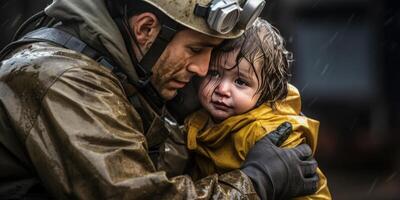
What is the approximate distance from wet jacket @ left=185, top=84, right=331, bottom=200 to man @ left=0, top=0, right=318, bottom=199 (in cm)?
13

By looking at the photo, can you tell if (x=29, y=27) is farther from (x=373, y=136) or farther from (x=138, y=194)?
(x=373, y=136)

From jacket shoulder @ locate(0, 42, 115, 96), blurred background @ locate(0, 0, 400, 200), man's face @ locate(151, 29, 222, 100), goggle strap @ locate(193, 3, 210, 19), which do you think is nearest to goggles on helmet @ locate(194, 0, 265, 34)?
goggle strap @ locate(193, 3, 210, 19)

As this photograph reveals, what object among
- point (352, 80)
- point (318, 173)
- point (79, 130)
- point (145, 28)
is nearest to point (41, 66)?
point (79, 130)

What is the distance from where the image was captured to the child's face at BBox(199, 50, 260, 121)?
4145mm

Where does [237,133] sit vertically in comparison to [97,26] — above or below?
below

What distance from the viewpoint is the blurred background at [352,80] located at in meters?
11.3

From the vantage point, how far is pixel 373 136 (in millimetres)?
11656

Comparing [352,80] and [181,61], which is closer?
[181,61]

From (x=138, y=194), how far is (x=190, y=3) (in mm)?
869

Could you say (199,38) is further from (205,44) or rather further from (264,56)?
(264,56)

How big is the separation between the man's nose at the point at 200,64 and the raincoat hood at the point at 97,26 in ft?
0.86

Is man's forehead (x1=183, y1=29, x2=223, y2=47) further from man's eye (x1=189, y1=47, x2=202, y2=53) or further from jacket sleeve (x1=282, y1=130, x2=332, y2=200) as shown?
jacket sleeve (x1=282, y1=130, x2=332, y2=200)

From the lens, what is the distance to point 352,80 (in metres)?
11.6

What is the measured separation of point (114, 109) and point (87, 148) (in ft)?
0.76
